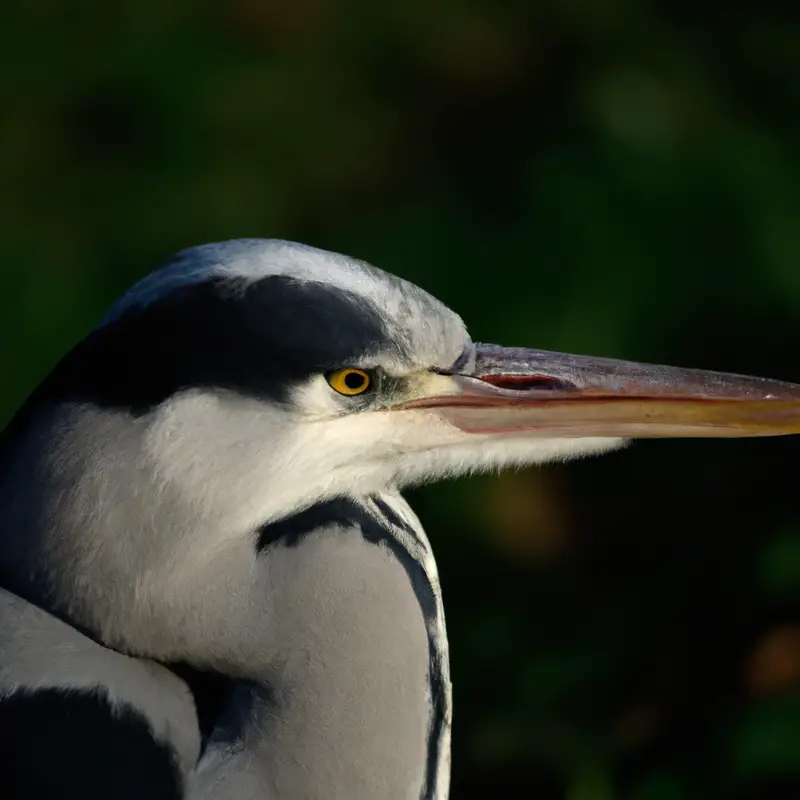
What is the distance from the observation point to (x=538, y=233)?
2656 mm

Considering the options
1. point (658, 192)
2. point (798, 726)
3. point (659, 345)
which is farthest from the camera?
point (658, 192)

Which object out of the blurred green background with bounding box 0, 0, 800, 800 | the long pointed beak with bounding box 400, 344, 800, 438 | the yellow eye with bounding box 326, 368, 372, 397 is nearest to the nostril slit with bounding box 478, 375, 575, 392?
the long pointed beak with bounding box 400, 344, 800, 438

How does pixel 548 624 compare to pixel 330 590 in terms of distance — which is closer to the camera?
pixel 330 590

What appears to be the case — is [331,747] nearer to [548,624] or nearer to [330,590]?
[330,590]

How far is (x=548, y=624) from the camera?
2250 millimetres

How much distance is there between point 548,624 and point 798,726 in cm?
44

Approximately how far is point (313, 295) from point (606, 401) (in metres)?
0.33

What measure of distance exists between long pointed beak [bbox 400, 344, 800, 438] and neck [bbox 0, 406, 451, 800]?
156mm

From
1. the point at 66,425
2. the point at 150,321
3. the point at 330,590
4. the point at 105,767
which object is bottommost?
the point at 105,767

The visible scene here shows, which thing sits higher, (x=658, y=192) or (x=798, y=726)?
(x=658, y=192)

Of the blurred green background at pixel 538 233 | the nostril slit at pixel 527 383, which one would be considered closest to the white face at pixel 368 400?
the nostril slit at pixel 527 383

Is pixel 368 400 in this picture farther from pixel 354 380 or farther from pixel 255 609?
pixel 255 609

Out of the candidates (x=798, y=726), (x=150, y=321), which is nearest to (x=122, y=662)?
(x=150, y=321)

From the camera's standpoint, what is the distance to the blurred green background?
2127 mm
